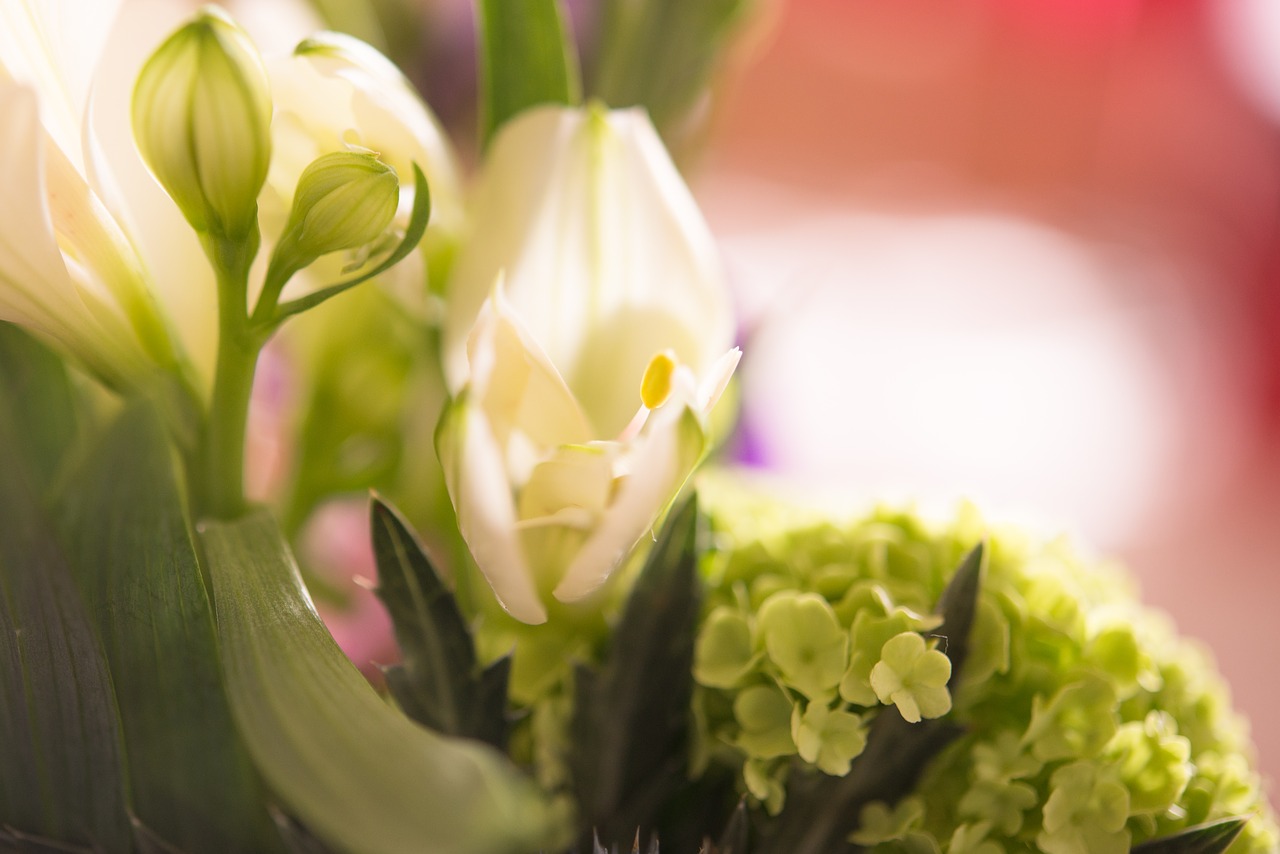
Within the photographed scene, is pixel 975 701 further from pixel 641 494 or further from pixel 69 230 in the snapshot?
pixel 69 230

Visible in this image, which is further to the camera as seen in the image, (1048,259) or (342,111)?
(1048,259)

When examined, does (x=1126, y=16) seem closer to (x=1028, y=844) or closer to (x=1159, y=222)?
(x=1159, y=222)

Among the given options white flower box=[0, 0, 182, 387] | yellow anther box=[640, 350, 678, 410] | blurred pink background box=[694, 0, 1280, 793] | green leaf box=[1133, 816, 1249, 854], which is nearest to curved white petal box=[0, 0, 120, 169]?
white flower box=[0, 0, 182, 387]

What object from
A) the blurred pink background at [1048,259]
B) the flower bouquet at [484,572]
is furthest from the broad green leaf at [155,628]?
the blurred pink background at [1048,259]

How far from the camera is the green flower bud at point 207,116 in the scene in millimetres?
180

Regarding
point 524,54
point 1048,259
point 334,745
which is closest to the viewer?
point 334,745

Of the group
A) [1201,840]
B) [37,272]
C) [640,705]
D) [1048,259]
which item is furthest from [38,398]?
[1048,259]

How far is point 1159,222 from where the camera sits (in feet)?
6.70

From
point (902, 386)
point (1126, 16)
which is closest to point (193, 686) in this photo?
point (902, 386)

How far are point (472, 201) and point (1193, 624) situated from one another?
1.12 meters

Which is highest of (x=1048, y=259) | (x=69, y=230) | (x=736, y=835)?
(x=69, y=230)

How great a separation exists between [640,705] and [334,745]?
87 millimetres

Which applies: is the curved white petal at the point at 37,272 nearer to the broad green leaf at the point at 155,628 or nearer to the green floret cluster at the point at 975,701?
the broad green leaf at the point at 155,628

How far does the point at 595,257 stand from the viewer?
0.25 meters
